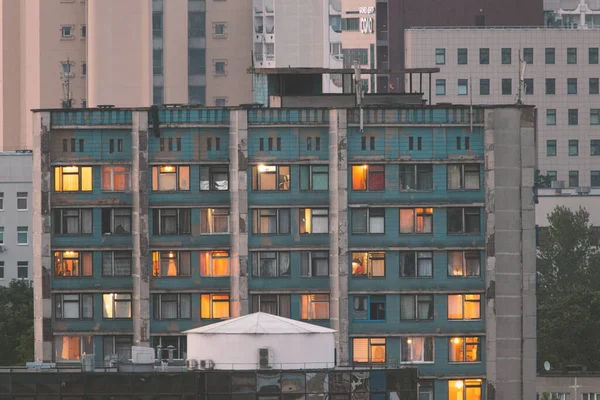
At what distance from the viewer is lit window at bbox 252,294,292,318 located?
134875mm

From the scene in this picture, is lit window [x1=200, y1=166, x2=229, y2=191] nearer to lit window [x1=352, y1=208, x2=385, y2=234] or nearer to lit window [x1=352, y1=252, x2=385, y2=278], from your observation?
lit window [x1=352, y1=208, x2=385, y2=234]

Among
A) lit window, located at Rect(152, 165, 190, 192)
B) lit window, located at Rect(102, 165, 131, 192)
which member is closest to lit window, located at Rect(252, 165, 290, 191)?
lit window, located at Rect(152, 165, 190, 192)

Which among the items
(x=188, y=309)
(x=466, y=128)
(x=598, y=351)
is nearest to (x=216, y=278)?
(x=188, y=309)

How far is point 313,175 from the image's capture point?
135875 mm

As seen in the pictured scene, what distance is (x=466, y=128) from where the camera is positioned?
135750 millimetres

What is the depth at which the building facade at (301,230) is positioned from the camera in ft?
443

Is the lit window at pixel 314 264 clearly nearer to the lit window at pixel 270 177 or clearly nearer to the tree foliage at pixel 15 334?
the lit window at pixel 270 177

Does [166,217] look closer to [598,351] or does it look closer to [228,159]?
[228,159]

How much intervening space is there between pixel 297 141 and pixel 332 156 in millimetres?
2314

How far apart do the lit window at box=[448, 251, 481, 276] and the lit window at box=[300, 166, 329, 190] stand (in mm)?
8768

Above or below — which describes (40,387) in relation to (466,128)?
below

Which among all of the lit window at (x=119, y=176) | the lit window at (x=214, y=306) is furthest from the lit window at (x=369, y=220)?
the lit window at (x=119, y=176)

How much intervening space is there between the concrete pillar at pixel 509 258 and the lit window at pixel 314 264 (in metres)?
9.77

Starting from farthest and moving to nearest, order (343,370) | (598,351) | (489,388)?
(598,351) < (489,388) < (343,370)
